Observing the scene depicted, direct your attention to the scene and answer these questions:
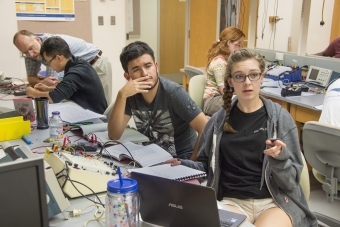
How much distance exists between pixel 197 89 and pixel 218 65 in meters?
0.32

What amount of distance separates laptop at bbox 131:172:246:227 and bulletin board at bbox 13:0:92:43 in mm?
4042

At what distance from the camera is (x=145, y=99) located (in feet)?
7.11

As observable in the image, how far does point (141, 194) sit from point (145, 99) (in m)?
1.02

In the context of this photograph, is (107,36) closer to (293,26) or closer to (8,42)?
(8,42)

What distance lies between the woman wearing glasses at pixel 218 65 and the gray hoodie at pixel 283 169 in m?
1.55

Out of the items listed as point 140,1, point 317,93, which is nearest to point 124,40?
point 140,1

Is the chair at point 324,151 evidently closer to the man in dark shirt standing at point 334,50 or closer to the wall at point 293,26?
the man in dark shirt standing at point 334,50

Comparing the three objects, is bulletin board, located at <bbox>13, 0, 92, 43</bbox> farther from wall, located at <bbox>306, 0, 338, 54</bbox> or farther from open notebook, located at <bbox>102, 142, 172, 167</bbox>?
wall, located at <bbox>306, 0, 338, 54</bbox>

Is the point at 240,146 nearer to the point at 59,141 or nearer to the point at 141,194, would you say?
the point at 141,194

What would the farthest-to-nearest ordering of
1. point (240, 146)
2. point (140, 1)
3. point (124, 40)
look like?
point (140, 1) < point (124, 40) < point (240, 146)

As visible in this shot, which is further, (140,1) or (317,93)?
(140,1)

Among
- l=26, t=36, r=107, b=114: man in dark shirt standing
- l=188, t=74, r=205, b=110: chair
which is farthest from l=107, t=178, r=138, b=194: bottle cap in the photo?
l=188, t=74, r=205, b=110: chair

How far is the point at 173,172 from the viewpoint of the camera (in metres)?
1.51

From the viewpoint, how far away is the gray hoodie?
156 centimetres
